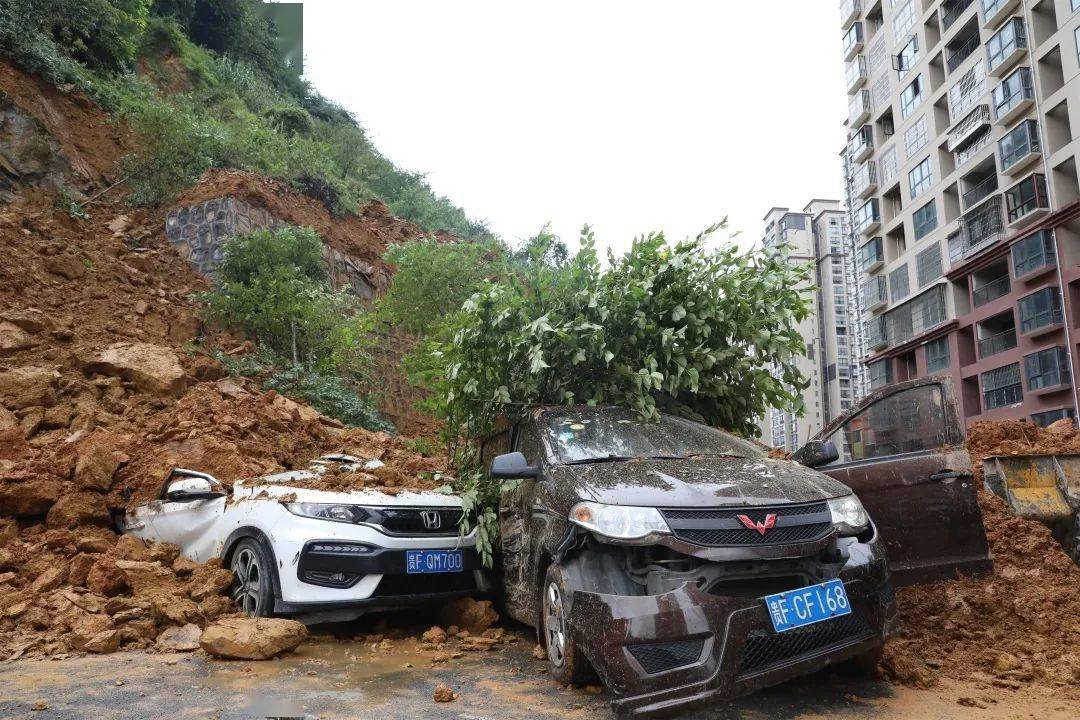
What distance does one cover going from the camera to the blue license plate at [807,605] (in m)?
3.31

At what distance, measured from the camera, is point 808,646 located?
338 centimetres

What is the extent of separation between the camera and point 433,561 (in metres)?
5.18

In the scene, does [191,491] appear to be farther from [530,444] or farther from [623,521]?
[623,521]

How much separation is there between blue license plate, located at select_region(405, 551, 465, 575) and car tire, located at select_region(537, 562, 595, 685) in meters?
1.28

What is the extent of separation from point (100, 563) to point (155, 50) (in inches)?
902

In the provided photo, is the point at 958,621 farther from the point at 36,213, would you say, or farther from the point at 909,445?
the point at 36,213

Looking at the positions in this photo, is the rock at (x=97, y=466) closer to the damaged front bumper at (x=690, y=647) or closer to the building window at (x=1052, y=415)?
the damaged front bumper at (x=690, y=647)

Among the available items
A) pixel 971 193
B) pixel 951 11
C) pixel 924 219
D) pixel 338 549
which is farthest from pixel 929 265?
pixel 338 549

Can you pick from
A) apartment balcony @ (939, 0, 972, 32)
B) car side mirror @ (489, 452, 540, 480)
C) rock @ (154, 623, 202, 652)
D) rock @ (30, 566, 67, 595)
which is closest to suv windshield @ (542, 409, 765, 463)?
car side mirror @ (489, 452, 540, 480)

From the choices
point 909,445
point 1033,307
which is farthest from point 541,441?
point 1033,307

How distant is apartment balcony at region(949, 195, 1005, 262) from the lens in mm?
30188

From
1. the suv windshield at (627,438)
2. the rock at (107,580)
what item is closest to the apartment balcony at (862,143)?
the suv windshield at (627,438)

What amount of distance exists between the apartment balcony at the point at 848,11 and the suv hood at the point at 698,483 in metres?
45.3

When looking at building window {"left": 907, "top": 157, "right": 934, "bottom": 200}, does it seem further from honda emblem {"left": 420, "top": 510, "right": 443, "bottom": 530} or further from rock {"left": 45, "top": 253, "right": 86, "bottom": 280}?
honda emblem {"left": 420, "top": 510, "right": 443, "bottom": 530}
